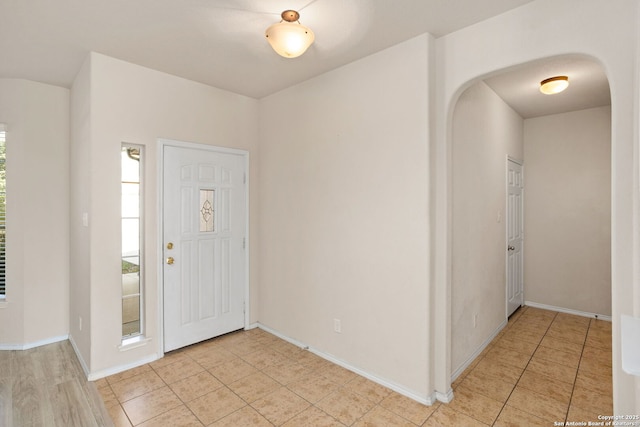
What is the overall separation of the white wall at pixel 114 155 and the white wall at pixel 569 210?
4.41 m

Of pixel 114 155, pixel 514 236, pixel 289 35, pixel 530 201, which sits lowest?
pixel 514 236

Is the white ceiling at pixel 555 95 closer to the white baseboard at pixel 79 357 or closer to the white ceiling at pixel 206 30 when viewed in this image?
the white ceiling at pixel 206 30

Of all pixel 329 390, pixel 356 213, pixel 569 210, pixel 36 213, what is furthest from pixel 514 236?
pixel 36 213

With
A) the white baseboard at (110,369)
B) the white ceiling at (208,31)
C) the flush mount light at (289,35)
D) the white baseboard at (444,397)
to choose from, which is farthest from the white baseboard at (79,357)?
the flush mount light at (289,35)

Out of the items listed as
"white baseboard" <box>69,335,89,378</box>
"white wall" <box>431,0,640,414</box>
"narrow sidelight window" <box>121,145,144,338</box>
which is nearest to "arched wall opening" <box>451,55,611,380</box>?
"white wall" <box>431,0,640,414</box>

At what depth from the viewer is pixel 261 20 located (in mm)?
2209

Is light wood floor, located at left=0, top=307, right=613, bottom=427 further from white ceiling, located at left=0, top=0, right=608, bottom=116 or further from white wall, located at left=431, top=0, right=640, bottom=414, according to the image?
white ceiling, located at left=0, top=0, right=608, bottom=116

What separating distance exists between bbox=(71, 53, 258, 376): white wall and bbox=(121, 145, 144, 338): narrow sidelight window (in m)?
0.10

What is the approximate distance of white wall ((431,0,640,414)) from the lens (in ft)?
5.70

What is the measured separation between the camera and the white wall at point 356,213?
8.09 ft

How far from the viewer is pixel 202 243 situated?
342 cm

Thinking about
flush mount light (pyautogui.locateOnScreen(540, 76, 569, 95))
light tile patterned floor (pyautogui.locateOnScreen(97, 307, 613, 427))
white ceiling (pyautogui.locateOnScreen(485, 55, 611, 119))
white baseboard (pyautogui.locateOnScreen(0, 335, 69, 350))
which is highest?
white ceiling (pyautogui.locateOnScreen(485, 55, 611, 119))

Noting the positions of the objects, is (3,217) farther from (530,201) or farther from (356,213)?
(530,201)

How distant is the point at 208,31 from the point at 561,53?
7.44 feet
